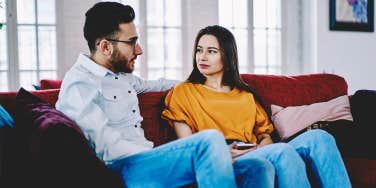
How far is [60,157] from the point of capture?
4.37 ft

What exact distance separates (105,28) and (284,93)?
48.7 inches

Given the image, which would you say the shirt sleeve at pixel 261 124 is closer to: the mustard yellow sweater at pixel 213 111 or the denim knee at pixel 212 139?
the mustard yellow sweater at pixel 213 111

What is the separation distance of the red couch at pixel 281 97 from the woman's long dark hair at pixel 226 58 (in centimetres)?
22

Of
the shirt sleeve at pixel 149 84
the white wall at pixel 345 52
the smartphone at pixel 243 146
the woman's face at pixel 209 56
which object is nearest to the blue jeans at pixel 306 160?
the smartphone at pixel 243 146

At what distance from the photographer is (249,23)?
455 cm

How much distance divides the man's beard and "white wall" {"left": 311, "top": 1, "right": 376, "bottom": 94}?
305 cm

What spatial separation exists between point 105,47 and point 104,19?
11 cm

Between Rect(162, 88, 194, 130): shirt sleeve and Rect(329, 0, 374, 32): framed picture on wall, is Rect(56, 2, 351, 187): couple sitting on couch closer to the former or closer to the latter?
Rect(162, 88, 194, 130): shirt sleeve

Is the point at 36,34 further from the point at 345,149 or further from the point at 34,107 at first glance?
the point at 345,149

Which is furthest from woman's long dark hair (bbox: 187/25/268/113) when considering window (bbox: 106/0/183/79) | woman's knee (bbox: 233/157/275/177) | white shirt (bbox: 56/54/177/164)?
window (bbox: 106/0/183/79)

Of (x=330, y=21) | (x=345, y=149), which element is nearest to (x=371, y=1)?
(x=330, y=21)

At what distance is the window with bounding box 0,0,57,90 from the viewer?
11.5 ft

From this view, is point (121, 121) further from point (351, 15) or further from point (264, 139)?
point (351, 15)

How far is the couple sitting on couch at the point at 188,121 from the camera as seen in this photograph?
62.4 inches
